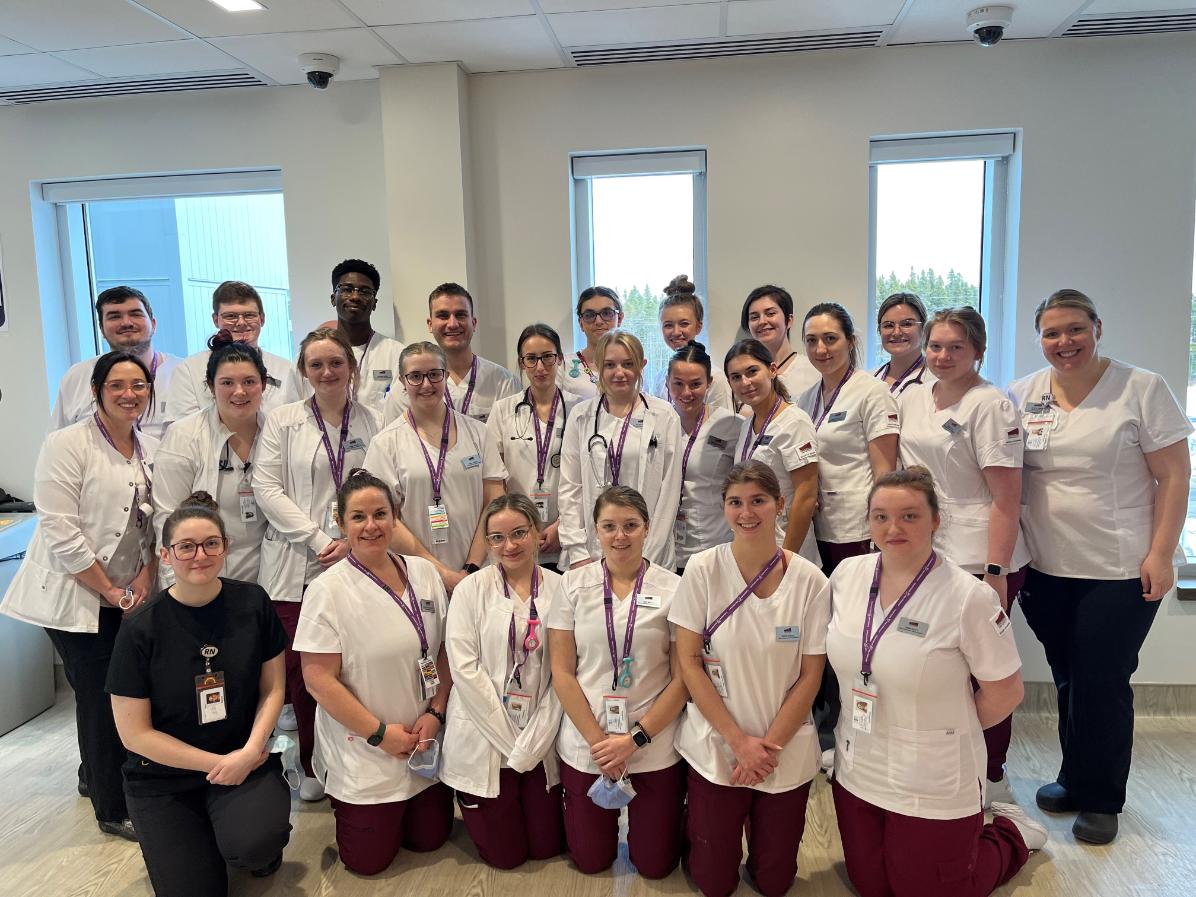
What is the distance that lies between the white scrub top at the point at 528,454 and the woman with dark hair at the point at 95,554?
1298 mm

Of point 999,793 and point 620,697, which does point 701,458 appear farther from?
point 999,793

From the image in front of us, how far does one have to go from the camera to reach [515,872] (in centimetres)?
257

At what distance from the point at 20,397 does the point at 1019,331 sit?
5.33m

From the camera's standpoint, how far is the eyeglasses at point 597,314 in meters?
3.62

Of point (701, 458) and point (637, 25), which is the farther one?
point (637, 25)

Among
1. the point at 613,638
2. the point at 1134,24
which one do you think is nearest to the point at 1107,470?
the point at 613,638

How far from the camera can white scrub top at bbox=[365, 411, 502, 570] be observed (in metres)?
2.94

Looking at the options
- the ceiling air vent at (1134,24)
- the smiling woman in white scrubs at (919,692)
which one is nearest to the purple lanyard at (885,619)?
the smiling woman in white scrubs at (919,692)

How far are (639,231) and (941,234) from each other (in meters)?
1.56

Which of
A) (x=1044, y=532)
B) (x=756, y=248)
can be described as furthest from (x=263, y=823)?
(x=756, y=248)

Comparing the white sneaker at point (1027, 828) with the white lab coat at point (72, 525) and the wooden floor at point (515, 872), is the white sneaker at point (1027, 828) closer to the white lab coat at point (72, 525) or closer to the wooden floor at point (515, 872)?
the wooden floor at point (515, 872)

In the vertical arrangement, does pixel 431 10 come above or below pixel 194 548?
above

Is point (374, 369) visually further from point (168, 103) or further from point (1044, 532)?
point (1044, 532)

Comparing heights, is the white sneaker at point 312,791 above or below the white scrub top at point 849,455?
below
